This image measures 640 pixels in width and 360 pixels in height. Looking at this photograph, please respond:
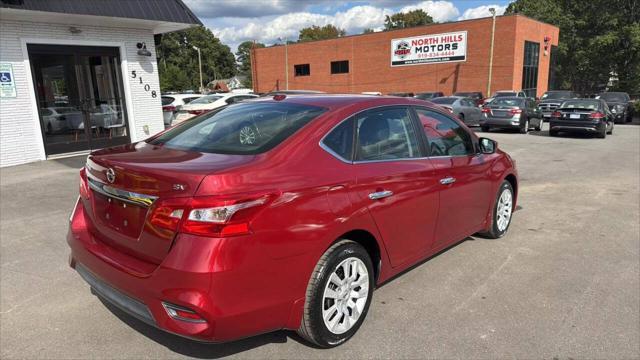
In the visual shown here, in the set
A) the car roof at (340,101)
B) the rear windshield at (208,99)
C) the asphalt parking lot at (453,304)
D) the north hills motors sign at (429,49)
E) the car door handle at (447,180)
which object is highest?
the north hills motors sign at (429,49)

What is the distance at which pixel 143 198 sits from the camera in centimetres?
258

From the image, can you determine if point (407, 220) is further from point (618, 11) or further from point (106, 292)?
point (618, 11)

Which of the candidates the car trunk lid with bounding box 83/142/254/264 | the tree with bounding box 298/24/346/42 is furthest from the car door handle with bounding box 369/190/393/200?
the tree with bounding box 298/24/346/42

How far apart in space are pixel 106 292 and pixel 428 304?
238 centimetres

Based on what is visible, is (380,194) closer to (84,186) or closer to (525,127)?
(84,186)

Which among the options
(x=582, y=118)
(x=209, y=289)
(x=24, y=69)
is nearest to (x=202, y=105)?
(x=24, y=69)

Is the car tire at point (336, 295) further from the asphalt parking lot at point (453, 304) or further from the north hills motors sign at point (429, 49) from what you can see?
the north hills motors sign at point (429, 49)

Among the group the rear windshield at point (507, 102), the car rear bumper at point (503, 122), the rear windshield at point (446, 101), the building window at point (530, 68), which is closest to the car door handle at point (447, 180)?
the car rear bumper at point (503, 122)

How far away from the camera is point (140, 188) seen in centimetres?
259

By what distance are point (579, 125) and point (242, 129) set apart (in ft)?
55.1

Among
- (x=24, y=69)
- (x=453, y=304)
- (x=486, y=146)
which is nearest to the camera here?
(x=453, y=304)

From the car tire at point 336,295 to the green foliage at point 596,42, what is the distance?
48.9 m

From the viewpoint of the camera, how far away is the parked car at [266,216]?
2441 millimetres

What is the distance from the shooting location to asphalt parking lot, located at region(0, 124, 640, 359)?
121 inches
